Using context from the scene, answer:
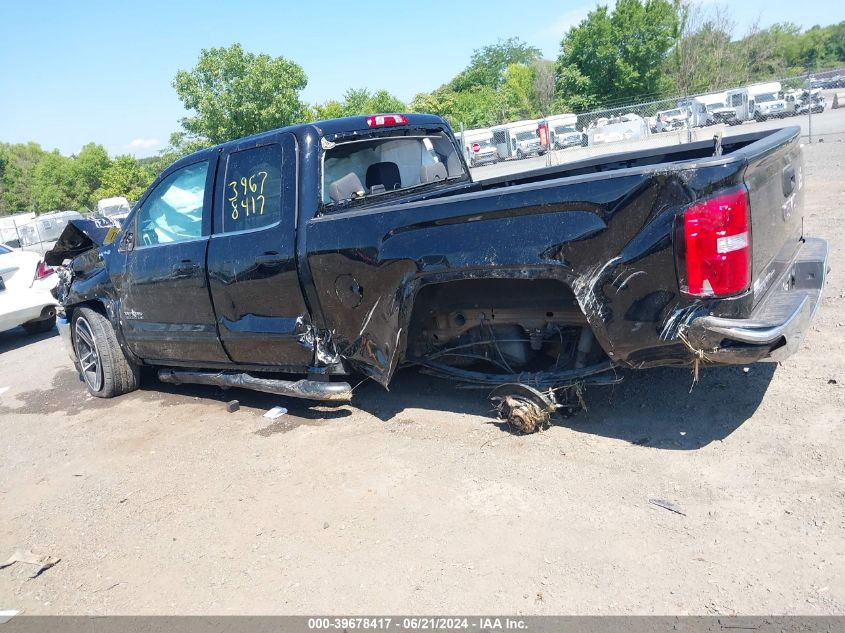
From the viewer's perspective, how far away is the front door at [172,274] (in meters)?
5.07

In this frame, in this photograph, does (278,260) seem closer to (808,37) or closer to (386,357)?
(386,357)

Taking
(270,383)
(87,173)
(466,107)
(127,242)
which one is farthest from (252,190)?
(87,173)

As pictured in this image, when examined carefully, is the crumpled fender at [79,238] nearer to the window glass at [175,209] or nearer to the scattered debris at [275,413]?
the window glass at [175,209]

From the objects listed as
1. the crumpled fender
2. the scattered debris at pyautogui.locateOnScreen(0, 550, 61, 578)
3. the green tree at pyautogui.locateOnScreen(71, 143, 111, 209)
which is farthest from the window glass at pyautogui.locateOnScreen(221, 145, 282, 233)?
the green tree at pyautogui.locateOnScreen(71, 143, 111, 209)

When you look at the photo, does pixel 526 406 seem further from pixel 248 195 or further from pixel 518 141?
pixel 518 141

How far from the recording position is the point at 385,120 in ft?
16.4

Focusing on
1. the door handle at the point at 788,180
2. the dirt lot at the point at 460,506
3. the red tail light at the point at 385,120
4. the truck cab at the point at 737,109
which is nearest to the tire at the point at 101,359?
the dirt lot at the point at 460,506

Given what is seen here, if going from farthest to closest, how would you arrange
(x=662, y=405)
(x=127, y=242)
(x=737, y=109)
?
1. (x=737, y=109)
2. (x=127, y=242)
3. (x=662, y=405)

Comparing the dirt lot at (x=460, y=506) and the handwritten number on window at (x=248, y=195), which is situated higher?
the handwritten number on window at (x=248, y=195)

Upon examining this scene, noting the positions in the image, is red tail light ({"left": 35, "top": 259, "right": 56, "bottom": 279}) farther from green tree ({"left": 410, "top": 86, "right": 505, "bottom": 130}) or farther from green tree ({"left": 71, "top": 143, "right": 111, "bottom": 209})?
green tree ({"left": 71, "top": 143, "right": 111, "bottom": 209})

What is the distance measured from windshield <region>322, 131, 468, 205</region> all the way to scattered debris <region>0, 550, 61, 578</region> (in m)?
2.60

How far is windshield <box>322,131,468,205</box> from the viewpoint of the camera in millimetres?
4617

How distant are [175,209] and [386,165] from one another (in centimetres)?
175

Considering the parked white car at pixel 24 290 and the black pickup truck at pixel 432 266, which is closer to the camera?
the black pickup truck at pixel 432 266
